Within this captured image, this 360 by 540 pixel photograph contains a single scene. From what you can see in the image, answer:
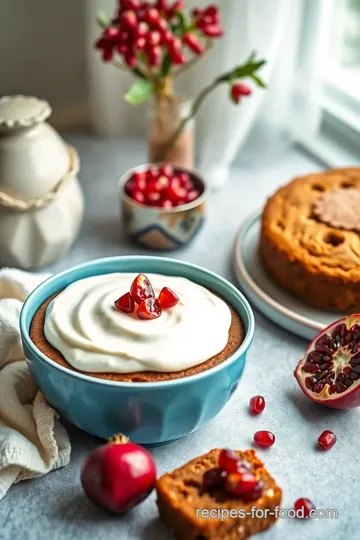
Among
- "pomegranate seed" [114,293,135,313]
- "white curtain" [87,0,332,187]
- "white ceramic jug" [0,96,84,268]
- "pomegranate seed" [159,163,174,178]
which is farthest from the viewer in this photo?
"white curtain" [87,0,332,187]

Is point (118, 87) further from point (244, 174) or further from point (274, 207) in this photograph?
point (274, 207)

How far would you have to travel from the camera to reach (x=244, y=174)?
240cm

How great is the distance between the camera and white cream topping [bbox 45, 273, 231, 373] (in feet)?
4.12

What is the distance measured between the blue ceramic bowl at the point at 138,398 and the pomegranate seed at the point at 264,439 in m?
0.13

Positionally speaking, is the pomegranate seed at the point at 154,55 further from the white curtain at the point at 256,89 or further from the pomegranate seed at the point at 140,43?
the white curtain at the point at 256,89

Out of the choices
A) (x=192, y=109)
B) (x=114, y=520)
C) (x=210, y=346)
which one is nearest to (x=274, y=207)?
(x=192, y=109)

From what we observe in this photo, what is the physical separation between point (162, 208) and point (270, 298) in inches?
15.9

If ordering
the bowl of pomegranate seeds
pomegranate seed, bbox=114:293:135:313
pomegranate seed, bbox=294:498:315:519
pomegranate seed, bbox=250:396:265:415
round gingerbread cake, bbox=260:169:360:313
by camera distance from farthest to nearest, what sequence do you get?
the bowl of pomegranate seeds, round gingerbread cake, bbox=260:169:360:313, pomegranate seed, bbox=250:396:265:415, pomegranate seed, bbox=114:293:135:313, pomegranate seed, bbox=294:498:315:519

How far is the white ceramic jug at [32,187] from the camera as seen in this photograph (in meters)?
1.74

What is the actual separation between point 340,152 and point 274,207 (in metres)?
0.73

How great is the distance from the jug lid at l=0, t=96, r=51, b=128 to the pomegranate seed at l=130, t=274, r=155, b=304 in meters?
0.57

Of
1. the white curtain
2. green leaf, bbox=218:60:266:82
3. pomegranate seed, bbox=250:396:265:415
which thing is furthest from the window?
pomegranate seed, bbox=250:396:265:415

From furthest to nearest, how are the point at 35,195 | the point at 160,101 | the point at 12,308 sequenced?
1. the point at 160,101
2. the point at 35,195
3. the point at 12,308

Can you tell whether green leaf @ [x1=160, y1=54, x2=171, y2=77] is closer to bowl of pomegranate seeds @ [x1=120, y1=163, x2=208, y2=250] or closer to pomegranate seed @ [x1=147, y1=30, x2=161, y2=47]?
pomegranate seed @ [x1=147, y1=30, x2=161, y2=47]
